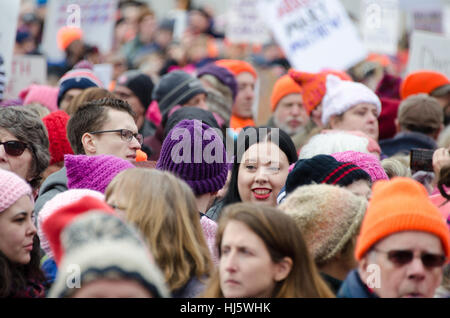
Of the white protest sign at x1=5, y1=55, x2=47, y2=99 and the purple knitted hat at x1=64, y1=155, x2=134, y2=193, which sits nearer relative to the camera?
the purple knitted hat at x1=64, y1=155, x2=134, y2=193

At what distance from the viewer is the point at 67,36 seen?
11273 millimetres

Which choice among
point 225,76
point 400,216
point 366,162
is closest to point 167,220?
point 400,216

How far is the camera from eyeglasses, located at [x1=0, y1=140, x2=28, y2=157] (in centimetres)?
538

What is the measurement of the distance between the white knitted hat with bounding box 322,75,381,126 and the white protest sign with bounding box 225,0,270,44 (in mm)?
5938

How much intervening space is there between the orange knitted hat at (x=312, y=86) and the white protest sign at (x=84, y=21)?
4840mm

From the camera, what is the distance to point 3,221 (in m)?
4.05

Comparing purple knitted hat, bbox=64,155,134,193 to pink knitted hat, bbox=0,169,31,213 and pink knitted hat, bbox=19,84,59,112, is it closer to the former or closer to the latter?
pink knitted hat, bbox=0,169,31,213

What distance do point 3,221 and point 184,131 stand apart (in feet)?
5.34

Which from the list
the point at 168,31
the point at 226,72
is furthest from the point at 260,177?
the point at 168,31

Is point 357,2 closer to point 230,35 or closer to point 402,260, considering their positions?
point 230,35

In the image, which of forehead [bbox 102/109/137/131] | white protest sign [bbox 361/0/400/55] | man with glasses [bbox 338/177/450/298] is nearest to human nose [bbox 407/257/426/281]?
man with glasses [bbox 338/177/450/298]

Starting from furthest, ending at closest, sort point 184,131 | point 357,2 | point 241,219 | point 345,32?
point 357,2
point 345,32
point 184,131
point 241,219

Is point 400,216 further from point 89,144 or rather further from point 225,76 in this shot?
point 225,76

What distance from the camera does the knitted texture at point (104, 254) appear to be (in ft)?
9.21
